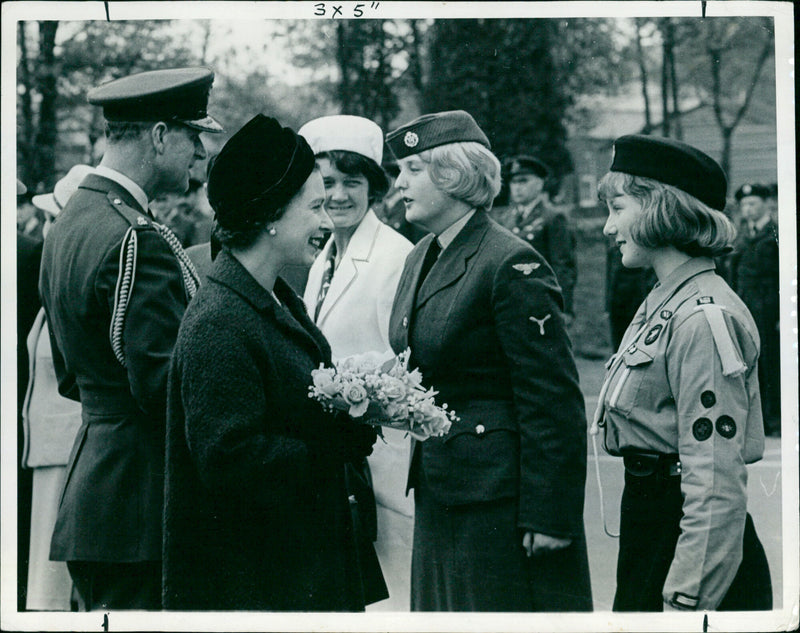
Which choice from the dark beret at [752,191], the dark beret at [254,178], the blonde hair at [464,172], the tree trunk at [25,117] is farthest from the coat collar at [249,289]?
the dark beret at [752,191]

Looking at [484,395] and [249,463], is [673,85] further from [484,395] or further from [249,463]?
[249,463]

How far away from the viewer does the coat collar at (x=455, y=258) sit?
3613 mm

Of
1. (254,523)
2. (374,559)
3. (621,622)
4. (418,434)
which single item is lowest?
(621,622)

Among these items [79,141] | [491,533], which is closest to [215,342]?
[491,533]

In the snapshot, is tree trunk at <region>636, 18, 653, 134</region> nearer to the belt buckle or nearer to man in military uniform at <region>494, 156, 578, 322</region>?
man in military uniform at <region>494, 156, 578, 322</region>

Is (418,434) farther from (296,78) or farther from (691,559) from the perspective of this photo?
(296,78)

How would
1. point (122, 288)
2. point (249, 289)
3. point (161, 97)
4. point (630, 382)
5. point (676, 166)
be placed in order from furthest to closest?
1. point (161, 97)
2. point (676, 166)
3. point (122, 288)
4. point (630, 382)
5. point (249, 289)

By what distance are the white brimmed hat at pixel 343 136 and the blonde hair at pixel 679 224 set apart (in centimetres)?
112

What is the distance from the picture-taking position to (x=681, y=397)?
10.6ft

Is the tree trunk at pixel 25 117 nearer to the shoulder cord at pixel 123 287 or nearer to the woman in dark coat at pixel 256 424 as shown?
the shoulder cord at pixel 123 287

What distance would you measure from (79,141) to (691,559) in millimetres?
2843

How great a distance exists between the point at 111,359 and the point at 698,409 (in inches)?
80.4

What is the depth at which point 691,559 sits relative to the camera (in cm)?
326

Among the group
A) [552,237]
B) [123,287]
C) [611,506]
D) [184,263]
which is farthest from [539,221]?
[123,287]
